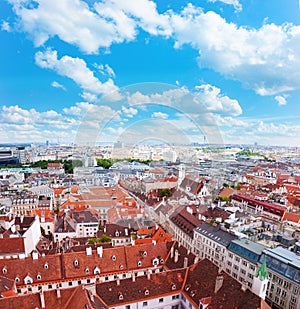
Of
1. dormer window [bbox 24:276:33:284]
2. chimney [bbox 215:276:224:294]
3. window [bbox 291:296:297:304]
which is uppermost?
chimney [bbox 215:276:224:294]

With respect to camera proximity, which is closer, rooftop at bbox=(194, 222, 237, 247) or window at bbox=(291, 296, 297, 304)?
window at bbox=(291, 296, 297, 304)

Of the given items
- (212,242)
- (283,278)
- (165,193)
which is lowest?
(283,278)

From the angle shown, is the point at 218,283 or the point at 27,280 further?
the point at 27,280

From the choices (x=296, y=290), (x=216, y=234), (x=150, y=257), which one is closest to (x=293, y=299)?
(x=296, y=290)

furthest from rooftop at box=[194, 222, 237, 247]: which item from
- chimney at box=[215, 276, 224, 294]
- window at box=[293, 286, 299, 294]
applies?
chimney at box=[215, 276, 224, 294]

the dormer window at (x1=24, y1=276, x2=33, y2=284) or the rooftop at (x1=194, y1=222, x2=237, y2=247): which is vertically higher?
the rooftop at (x1=194, y1=222, x2=237, y2=247)

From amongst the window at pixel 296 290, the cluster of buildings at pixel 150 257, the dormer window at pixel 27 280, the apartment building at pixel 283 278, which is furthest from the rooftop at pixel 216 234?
the dormer window at pixel 27 280

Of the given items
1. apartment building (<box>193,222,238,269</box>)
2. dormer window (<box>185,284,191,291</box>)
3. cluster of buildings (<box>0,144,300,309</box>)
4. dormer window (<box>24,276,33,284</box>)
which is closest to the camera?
cluster of buildings (<box>0,144,300,309</box>)

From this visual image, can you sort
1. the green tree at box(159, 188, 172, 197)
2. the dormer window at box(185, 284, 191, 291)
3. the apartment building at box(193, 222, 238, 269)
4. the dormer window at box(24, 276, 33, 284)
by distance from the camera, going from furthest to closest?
the green tree at box(159, 188, 172, 197) → the apartment building at box(193, 222, 238, 269) → the dormer window at box(24, 276, 33, 284) → the dormer window at box(185, 284, 191, 291)

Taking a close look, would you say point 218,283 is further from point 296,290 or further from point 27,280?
point 27,280

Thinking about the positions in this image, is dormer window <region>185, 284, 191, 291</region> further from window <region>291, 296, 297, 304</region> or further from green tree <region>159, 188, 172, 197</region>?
→ green tree <region>159, 188, 172, 197</region>

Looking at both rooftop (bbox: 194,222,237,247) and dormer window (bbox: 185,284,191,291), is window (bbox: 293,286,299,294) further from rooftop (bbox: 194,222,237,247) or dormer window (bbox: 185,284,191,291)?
dormer window (bbox: 185,284,191,291)

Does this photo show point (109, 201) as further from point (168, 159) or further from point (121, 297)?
point (168, 159)

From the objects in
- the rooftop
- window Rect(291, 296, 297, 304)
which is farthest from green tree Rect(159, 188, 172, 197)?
window Rect(291, 296, 297, 304)
